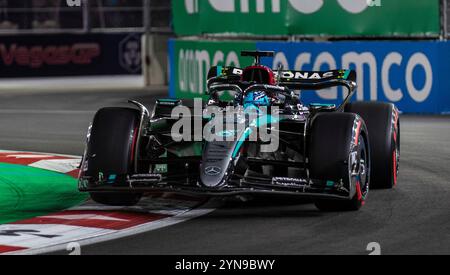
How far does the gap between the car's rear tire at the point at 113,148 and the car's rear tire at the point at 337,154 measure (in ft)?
4.88

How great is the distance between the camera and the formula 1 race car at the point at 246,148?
923 cm

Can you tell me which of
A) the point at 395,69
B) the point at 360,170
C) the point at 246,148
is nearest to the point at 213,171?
the point at 246,148

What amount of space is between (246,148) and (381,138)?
4.95 ft

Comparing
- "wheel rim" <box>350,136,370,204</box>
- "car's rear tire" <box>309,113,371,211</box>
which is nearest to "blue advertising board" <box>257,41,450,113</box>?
"wheel rim" <box>350,136,370,204</box>

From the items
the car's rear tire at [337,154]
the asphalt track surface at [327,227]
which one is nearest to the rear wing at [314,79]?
the asphalt track surface at [327,227]

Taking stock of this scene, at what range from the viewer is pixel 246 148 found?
983 centimetres

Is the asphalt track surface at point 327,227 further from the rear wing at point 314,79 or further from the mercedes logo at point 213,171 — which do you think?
the rear wing at point 314,79

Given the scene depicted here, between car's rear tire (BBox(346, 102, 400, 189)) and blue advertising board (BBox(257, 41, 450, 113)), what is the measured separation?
7.13 meters

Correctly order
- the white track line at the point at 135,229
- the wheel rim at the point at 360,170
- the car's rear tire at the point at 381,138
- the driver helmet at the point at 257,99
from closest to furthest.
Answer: the white track line at the point at 135,229
the wheel rim at the point at 360,170
the driver helmet at the point at 257,99
the car's rear tire at the point at 381,138

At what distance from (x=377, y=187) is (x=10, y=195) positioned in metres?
3.34

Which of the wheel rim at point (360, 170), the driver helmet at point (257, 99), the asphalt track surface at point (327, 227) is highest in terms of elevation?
the driver helmet at point (257, 99)

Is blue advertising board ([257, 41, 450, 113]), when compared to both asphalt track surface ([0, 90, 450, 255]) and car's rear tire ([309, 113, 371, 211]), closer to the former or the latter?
asphalt track surface ([0, 90, 450, 255])

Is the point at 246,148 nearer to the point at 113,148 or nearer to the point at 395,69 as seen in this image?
the point at 113,148
